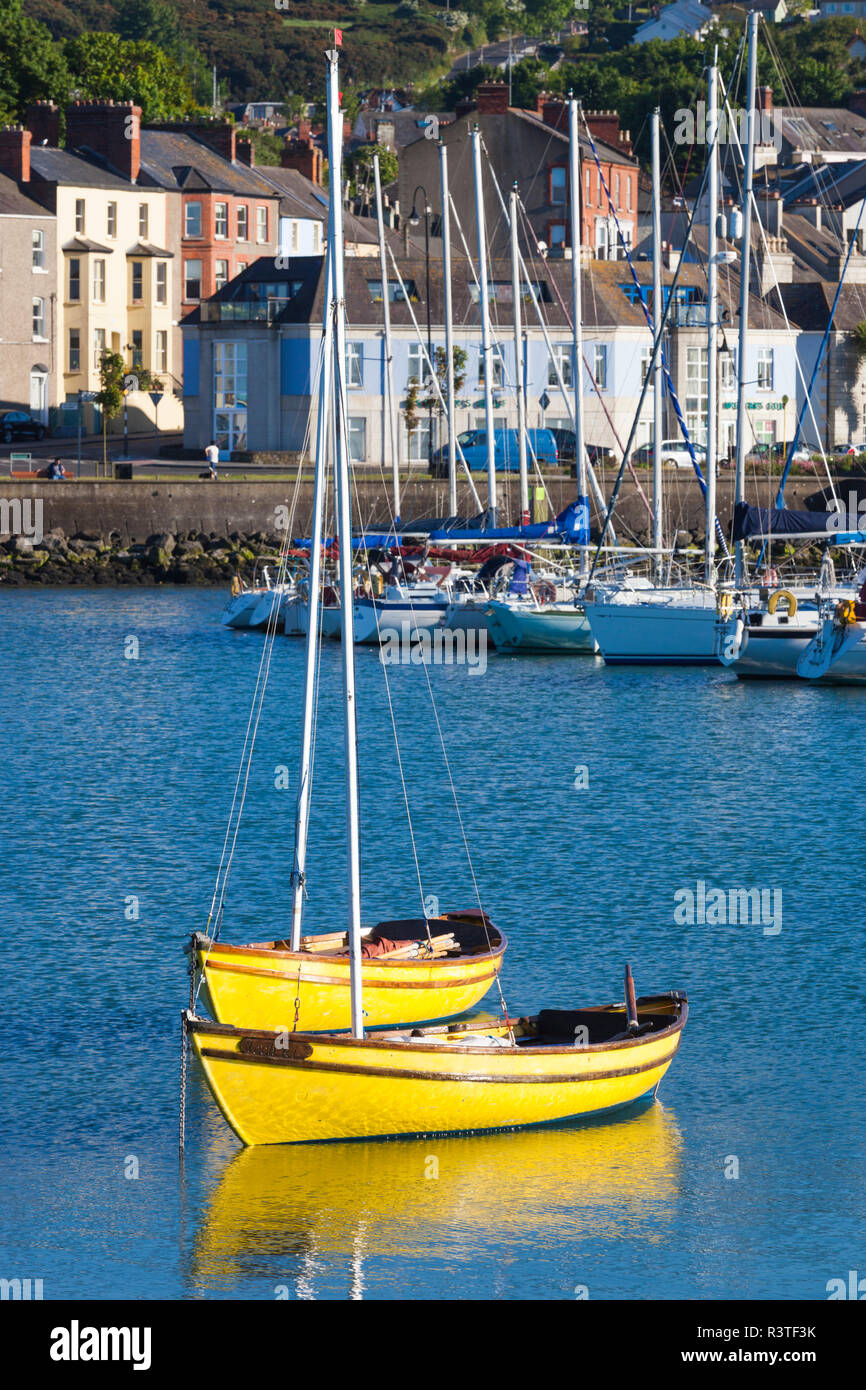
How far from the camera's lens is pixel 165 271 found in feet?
305

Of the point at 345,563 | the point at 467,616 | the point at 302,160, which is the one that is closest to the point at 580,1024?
the point at 345,563

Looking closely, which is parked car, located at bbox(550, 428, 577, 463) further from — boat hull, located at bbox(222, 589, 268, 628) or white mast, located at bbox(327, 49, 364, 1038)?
white mast, located at bbox(327, 49, 364, 1038)

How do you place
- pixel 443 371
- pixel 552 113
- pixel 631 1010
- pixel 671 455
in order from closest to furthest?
pixel 631 1010 < pixel 443 371 < pixel 671 455 < pixel 552 113

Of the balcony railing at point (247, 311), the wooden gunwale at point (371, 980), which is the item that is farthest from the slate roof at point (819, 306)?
the wooden gunwale at point (371, 980)

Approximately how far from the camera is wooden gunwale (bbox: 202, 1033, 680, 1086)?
54.9ft

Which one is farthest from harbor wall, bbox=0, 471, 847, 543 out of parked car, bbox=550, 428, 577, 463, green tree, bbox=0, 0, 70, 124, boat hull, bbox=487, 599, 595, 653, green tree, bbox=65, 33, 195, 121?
green tree, bbox=65, 33, 195, 121

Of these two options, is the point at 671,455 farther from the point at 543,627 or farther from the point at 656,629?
the point at 656,629

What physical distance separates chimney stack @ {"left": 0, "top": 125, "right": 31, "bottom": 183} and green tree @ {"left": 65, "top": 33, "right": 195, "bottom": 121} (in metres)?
22.9

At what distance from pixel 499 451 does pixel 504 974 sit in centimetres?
5312

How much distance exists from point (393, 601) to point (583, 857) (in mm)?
25131

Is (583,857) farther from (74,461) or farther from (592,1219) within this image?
(74,461)

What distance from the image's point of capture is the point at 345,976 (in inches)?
787

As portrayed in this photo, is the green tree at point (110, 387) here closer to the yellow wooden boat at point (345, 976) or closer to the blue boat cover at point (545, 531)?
the blue boat cover at point (545, 531)
